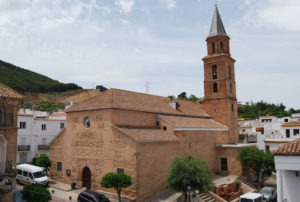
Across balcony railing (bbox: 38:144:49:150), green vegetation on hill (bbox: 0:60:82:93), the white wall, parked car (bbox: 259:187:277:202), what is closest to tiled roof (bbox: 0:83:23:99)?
the white wall

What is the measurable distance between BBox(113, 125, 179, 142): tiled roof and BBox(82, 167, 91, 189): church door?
5235 millimetres

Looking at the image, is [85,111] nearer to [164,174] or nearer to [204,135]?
[164,174]

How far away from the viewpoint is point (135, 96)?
90.3 ft

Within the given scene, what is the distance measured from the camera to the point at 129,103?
25.1m

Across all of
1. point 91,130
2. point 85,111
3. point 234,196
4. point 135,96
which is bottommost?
point 234,196

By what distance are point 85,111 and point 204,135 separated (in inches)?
526

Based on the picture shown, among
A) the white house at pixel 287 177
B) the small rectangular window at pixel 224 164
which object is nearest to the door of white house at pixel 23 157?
the small rectangular window at pixel 224 164

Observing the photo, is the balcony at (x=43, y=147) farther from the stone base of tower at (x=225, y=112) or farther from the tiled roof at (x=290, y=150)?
the tiled roof at (x=290, y=150)

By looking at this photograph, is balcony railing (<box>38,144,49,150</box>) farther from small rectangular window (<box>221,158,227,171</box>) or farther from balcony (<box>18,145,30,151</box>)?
small rectangular window (<box>221,158,227,171</box>)

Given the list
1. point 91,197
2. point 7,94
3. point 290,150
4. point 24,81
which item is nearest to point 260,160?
point 290,150

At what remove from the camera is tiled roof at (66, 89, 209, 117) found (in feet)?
77.3

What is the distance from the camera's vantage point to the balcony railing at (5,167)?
661 inches

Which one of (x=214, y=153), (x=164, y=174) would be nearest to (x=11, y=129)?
(x=164, y=174)

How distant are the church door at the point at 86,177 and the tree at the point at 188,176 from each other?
807 cm
